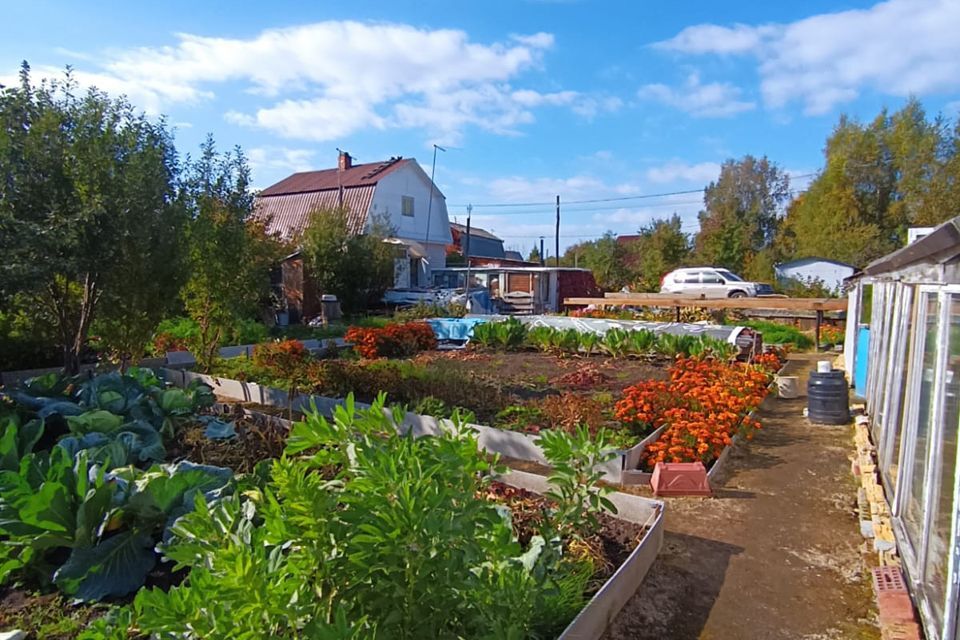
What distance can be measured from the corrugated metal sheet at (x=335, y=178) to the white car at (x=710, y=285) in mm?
14146

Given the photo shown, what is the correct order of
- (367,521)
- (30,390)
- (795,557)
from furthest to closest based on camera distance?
(30,390) → (795,557) → (367,521)

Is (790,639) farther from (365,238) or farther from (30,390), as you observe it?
(365,238)

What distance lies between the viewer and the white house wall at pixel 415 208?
86.5 feet

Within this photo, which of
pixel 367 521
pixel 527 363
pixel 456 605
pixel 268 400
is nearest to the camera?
pixel 367 521

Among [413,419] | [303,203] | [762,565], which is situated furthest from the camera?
[303,203]

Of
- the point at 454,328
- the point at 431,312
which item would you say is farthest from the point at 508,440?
the point at 431,312

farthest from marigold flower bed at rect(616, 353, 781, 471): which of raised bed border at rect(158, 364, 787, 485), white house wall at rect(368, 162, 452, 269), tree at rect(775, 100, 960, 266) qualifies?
tree at rect(775, 100, 960, 266)

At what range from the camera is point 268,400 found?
7.36m

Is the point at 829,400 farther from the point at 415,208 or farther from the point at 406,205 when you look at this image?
the point at 415,208

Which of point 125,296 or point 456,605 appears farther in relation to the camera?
point 125,296

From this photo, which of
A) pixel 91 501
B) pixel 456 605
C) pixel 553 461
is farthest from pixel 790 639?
pixel 91 501

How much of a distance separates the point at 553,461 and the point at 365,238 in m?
17.1

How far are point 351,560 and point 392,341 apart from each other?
31.1 ft

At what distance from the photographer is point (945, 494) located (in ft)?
8.61
